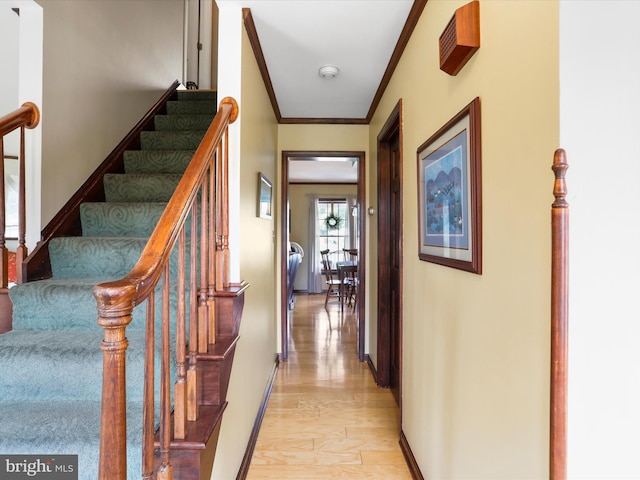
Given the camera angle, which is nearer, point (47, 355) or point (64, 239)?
point (47, 355)

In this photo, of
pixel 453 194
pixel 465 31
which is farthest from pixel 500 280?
pixel 465 31

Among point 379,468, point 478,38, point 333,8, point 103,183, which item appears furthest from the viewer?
point 103,183

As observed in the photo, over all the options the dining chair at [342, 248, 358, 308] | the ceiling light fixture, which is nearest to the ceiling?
the ceiling light fixture

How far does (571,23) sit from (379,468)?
6.76 ft

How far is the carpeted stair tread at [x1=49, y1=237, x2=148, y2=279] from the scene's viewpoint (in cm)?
183

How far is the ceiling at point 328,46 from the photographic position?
174 centimetres

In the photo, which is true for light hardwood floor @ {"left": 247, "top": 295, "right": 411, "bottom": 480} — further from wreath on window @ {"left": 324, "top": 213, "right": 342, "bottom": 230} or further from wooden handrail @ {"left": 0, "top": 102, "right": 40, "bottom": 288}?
wreath on window @ {"left": 324, "top": 213, "right": 342, "bottom": 230}

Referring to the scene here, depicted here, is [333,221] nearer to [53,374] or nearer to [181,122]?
[181,122]

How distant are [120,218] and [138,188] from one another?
31cm

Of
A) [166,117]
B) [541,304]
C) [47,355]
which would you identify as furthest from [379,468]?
[166,117]

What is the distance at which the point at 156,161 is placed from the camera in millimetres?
2559

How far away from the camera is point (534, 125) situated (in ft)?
2.68

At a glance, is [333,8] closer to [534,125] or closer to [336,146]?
[534,125]

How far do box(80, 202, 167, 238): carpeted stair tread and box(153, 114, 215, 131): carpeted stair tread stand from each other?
116 centimetres
